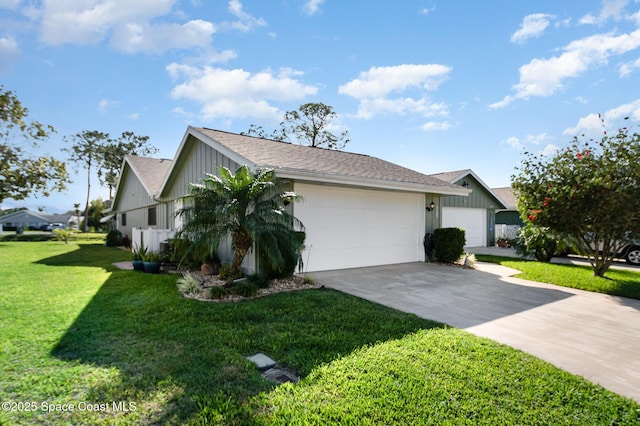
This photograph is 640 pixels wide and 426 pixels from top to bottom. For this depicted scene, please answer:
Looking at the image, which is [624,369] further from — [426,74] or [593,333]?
[426,74]

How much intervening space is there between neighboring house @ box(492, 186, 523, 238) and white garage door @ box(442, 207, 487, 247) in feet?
7.28

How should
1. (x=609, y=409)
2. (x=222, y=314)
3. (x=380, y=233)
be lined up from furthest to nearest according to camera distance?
(x=380, y=233)
(x=222, y=314)
(x=609, y=409)

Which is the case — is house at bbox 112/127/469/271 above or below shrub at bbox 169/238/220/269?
above

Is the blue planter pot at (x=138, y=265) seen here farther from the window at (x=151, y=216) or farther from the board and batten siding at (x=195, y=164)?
the window at (x=151, y=216)

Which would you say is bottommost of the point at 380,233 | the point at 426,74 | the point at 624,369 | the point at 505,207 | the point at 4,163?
the point at 624,369

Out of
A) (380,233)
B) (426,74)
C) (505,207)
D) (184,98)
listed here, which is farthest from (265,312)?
(505,207)

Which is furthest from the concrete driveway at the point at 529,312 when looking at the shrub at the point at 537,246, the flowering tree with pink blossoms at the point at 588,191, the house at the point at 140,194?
the house at the point at 140,194

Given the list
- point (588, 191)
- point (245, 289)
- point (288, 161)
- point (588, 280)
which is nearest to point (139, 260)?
point (245, 289)

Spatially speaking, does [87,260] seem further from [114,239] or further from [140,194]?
[114,239]

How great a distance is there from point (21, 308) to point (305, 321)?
5.03 m

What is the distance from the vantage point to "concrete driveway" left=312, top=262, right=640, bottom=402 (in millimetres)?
3721

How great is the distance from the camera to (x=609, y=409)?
274 centimetres

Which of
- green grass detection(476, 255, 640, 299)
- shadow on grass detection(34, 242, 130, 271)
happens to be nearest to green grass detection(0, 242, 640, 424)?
green grass detection(476, 255, 640, 299)

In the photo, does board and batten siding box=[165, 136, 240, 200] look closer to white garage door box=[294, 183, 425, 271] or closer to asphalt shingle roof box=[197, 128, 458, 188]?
asphalt shingle roof box=[197, 128, 458, 188]
